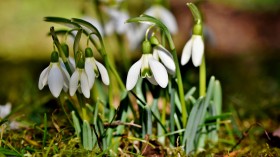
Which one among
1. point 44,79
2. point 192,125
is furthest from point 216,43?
point 44,79

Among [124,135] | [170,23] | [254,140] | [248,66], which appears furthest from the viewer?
[248,66]

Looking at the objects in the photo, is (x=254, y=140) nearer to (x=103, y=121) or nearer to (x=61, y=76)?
(x=103, y=121)

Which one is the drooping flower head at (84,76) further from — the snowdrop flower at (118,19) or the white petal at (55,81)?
the snowdrop flower at (118,19)

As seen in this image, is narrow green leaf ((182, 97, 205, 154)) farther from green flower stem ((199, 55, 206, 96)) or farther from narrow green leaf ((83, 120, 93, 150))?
narrow green leaf ((83, 120, 93, 150))

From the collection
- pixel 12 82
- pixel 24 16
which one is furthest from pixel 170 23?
pixel 24 16

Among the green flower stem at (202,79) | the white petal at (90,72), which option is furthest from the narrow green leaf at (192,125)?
the white petal at (90,72)

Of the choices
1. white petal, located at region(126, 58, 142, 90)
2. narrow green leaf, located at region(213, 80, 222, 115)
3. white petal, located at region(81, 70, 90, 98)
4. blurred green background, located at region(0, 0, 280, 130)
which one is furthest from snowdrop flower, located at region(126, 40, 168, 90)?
blurred green background, located at region(0, 0, 280, 130)

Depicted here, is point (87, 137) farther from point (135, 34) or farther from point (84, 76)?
point (135, 34)
